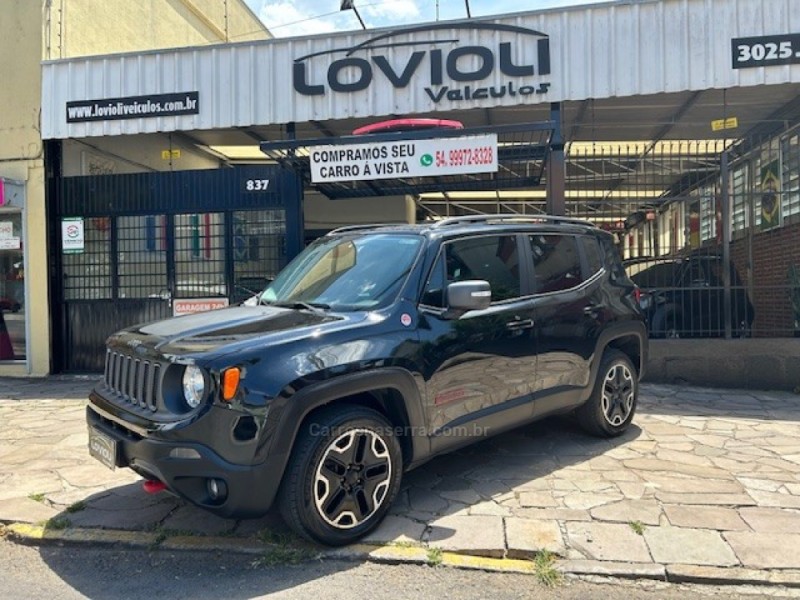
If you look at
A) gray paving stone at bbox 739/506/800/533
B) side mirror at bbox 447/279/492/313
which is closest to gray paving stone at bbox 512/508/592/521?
gray paving stone at bbox 739/506/800/533

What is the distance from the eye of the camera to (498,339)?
443cm

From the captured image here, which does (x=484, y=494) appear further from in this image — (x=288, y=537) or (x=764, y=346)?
(x=764, y=346)

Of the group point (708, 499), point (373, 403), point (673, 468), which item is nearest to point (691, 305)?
point (673, 468)

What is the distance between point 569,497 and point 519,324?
4.10 ft

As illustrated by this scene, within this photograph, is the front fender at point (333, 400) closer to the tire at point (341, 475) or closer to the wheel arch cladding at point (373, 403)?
the wheel arch cladding at point (373, 403)

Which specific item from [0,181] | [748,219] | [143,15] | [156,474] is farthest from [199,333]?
[143,15]

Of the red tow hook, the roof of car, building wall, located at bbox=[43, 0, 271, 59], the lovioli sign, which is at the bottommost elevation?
the red tow hook

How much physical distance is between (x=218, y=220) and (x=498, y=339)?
621cm

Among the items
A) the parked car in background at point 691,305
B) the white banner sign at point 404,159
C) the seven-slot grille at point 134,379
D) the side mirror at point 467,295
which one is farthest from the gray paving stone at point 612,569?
the parked car in background at point 691,305

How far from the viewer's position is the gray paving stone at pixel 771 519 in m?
3.89

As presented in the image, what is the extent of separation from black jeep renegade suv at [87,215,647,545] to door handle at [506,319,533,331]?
2cm

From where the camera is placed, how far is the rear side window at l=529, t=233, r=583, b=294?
4.96 meters

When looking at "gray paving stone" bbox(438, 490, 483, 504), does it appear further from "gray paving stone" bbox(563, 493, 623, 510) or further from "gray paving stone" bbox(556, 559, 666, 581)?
"gray paving stone" bbox(556, 559, 666, 581)

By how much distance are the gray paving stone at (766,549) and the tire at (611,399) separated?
1715 millimetres
